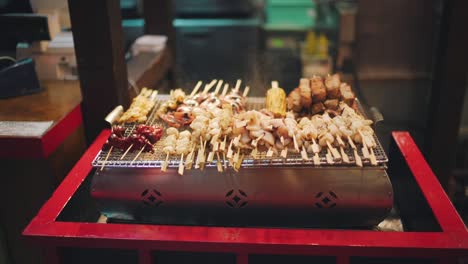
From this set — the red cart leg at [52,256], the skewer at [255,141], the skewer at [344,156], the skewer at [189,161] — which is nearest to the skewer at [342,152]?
the skewer at [344,156]

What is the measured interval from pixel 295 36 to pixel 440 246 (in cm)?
539

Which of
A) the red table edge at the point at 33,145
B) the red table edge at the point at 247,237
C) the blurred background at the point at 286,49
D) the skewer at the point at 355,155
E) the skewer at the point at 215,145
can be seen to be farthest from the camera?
the blurred background at the point at 286,49

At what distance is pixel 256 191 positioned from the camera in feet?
8.53

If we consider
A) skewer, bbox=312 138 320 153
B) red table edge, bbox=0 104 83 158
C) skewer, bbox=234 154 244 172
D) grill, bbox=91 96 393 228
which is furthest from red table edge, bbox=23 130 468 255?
red table edge, bbox=0 104 83 158

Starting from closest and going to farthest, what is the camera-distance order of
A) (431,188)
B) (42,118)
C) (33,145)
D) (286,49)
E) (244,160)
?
(244,160) < (431,188) < (33,145) < (42,118) < (286,49)

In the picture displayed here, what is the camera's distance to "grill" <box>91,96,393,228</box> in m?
2.56

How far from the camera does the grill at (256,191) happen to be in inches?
101

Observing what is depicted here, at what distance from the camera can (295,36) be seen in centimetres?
729

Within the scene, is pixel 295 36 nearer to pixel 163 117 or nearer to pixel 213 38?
pixel 213 38

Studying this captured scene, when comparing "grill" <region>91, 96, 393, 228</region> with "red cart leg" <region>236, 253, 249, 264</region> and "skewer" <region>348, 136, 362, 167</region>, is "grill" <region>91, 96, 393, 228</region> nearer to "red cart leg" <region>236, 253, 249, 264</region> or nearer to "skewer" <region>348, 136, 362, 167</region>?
"skewer" <region>348, 136, 362, 167</region>

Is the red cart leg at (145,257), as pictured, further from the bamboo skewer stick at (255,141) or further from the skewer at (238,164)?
the bamboo skewer stick at (255,141)

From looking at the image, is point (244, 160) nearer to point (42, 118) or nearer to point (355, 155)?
point (355, 155)

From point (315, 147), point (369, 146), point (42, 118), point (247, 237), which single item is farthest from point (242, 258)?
point (42, 118)

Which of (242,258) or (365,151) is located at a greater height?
(365,151)
